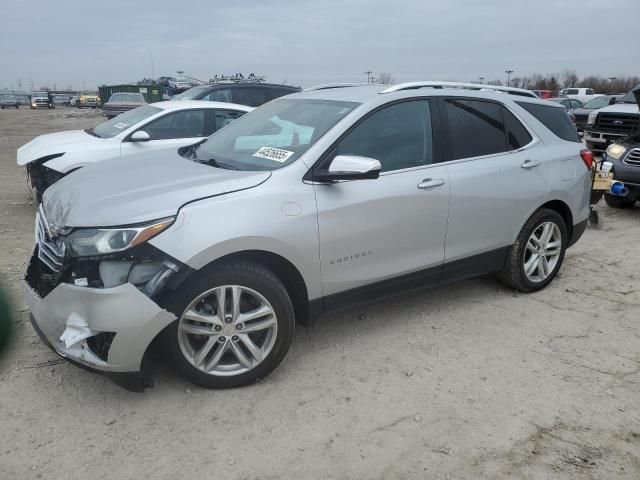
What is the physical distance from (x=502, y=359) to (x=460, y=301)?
1.00 metres

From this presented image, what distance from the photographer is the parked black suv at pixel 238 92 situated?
9016 millimetres

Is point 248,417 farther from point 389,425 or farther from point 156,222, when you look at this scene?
point 156,222

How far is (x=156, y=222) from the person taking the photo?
110 inches

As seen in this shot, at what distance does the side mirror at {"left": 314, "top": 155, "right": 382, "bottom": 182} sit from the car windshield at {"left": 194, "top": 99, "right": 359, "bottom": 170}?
0.27 m

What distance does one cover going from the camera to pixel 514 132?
4.40m

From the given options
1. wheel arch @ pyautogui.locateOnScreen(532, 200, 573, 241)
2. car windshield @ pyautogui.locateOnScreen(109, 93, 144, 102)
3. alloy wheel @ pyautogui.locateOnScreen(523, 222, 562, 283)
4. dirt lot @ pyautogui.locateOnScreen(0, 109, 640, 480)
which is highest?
car windshield @ pyautogui.locateOnScreen(109, 93, 144, 102)

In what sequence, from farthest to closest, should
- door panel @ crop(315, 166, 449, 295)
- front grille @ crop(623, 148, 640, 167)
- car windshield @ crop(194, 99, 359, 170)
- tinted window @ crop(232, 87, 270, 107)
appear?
1. tinted window @ crop(232, 87, 270, 107)
2. front grille @ crop(623, 148, 640, 167)
3. car windshield @ crop(194, 99, 359, 170)
4. door panel @ crop(315, 166, 449, 295)

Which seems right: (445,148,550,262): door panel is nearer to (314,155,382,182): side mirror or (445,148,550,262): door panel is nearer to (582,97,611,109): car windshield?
(314,155,382,182): side mirror

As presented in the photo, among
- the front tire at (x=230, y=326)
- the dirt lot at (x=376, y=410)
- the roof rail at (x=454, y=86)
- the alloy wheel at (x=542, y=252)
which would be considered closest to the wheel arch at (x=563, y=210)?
the alloy wheel at (x=542, y=252)

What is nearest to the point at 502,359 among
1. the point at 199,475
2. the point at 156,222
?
the point at 199,475

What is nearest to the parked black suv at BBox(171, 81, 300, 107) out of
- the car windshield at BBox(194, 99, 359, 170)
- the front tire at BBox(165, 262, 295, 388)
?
the car windshield at BBox(194, 99, 359, 170)

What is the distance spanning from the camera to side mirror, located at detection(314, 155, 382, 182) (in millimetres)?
3154

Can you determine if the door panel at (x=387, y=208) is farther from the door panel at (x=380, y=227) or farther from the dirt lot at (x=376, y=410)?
the dirt lot at (x=376, y=410)

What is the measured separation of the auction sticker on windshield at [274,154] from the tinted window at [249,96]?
585 centimetres
